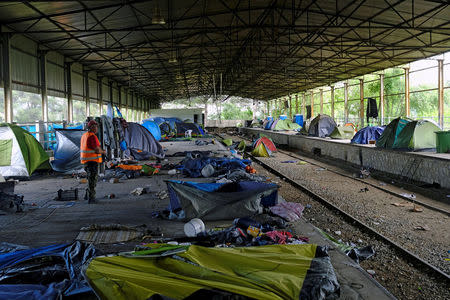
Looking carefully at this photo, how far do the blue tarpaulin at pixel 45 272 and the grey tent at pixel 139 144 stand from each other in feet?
35.6

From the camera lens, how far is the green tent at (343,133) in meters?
20.9

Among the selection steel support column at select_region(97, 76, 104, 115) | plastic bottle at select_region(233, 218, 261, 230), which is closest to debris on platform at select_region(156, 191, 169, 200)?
plastic bottle at select_region(233, 218, 261, 230)

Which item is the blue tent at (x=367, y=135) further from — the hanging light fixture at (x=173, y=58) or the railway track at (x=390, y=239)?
the hanging light fixture at (x=173, y=58)

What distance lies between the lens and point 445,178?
34.8 ft

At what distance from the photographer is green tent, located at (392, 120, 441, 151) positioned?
12922mm

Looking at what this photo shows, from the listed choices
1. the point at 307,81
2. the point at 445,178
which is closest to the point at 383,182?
the point at 445,178

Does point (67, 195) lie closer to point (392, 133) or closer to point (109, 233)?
point (109, 233)

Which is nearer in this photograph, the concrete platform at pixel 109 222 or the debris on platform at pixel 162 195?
the concrete platform at pixel 109 222

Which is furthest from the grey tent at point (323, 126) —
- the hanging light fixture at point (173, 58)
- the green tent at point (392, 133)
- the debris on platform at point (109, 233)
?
the debris on platform at point (109, 233)

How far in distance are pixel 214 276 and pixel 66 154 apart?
33.6ft

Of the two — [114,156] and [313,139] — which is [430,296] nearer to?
[114,156]

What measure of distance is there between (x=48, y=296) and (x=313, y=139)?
2014cm

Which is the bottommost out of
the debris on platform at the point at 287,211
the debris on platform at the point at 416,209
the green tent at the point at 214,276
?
the debris on platform at the point at 416,209

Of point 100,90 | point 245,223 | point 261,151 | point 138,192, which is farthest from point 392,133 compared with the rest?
point 100,90
